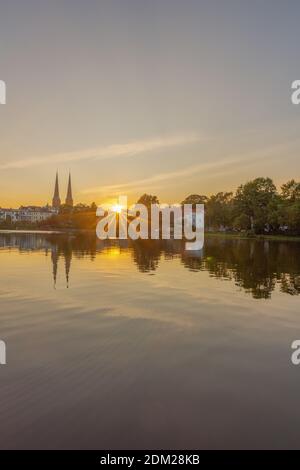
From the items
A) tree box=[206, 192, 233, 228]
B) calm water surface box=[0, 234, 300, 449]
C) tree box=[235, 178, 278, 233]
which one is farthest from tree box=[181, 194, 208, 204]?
calm water surface box=[0, 234, 300, 449]

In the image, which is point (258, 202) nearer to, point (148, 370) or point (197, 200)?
point (197, 200)

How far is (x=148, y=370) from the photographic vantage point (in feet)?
30.8

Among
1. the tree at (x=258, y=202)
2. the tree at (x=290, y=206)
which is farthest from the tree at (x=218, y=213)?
the tree at (x=290, y=206)

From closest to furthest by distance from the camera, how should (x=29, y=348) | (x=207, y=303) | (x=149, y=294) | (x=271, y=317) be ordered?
(x=29, y=348) < (x=271, y=317) < (x=207, y=303) < (x=149, y=294)

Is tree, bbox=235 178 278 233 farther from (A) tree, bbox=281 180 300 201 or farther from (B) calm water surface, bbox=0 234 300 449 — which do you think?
(B) calm water surface, bbox=0 234 300 449

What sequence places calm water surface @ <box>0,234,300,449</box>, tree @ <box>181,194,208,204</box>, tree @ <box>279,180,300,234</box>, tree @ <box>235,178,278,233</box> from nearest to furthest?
calm water surface @ <box>0,234,300,449</box> < tree @ <box>279,180,300,234</box> < tree @ <box>235,178,278,233</box> < tree @ <box>181,194,208,204</box>

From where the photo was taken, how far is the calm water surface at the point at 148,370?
656 centimetres

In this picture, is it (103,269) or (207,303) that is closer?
(207,303)

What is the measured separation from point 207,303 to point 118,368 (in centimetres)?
898

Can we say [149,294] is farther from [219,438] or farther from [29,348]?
[219,438]

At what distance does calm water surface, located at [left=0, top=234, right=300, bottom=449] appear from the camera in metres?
6.56

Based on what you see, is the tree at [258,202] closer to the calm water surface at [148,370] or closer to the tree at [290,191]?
the tree at [290,191]

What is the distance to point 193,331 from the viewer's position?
13.0 m
